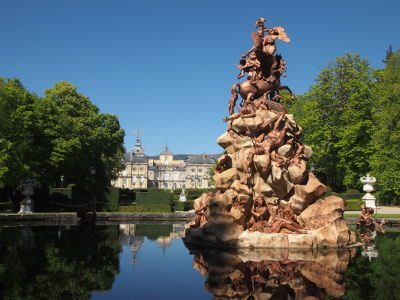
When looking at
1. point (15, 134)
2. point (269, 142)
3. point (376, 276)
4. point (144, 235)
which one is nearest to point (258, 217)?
point (269, 142)

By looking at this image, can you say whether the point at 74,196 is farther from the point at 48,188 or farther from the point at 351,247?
the point at 351,247

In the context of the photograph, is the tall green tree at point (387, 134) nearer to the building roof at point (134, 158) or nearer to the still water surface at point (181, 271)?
the still water surface at point (181, 271)

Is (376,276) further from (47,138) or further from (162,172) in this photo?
(162,172)

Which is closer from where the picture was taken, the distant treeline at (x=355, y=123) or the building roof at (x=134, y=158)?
the distant treeline at (x=355, y=123)

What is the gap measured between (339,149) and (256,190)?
1386 inches

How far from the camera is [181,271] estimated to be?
16.4 m

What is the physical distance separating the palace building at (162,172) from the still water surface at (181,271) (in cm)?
13835

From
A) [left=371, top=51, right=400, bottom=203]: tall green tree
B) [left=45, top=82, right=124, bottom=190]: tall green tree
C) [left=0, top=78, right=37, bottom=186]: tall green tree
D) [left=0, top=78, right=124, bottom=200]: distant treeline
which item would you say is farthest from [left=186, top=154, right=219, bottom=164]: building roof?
[left=0, top=78, right=37, bottom=186]: tall green tree

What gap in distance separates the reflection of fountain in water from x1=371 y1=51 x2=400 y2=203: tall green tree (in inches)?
1045

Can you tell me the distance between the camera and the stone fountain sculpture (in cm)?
2088

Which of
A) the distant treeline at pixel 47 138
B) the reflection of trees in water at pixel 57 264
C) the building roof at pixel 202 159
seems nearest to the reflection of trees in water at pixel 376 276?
the reflection of trees in water at pixel 57 264

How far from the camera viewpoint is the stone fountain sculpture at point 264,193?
2088 centimetres

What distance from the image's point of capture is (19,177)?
126 feet

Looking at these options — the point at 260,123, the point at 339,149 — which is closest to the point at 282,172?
the point at 260,123
